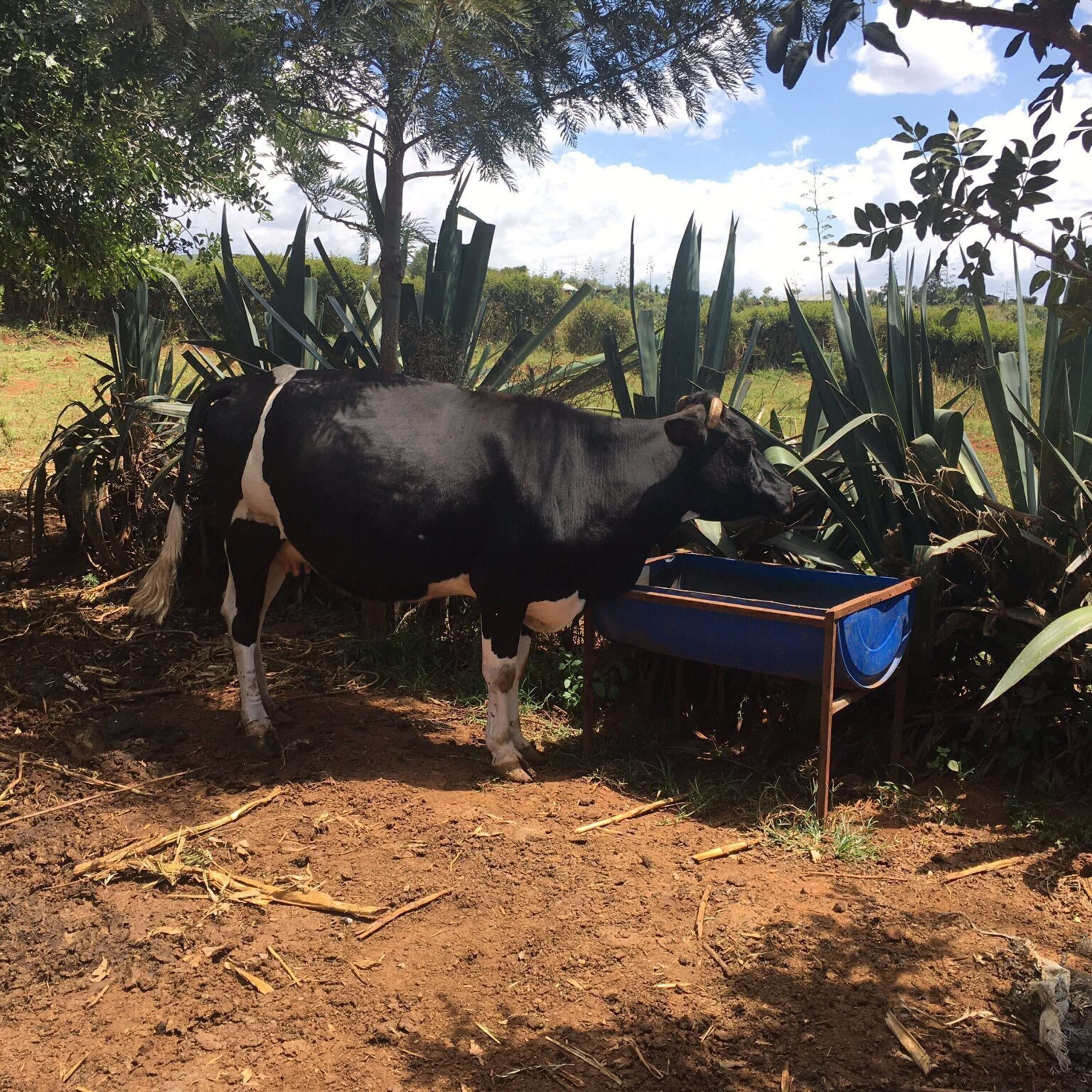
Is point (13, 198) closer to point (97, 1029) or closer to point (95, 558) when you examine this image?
point (95, 558)

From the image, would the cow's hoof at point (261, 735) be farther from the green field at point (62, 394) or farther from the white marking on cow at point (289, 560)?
the green field at point (62, 394)

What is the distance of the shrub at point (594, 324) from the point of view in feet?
37.4

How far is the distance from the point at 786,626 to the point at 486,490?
52.7 inches

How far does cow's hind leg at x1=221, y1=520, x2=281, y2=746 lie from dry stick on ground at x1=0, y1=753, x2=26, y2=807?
898 mm

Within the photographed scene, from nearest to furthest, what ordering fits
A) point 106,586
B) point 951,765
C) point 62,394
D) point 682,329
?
point 951,765
point 682,329
point 106,586
point 62,394

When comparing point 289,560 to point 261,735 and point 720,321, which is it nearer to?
point 261,735

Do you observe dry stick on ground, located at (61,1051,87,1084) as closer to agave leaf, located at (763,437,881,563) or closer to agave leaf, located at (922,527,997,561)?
agave leaf, located at (922,527,997,561)

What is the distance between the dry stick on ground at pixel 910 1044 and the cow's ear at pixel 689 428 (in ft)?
7.78

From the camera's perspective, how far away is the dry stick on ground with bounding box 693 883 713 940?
3182 mm

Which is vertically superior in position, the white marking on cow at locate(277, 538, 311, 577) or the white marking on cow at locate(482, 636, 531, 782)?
the white marking on cow at locate(277, 538, 311, 577)

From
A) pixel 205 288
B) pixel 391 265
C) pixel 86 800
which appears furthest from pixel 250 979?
pixel 205 288

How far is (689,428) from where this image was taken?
439 cm

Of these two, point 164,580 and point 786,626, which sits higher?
point 786,626

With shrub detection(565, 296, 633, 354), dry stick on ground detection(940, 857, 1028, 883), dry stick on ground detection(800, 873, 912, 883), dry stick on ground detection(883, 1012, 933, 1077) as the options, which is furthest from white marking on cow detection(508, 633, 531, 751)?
shrub detection(565, 296, 633, 354)
